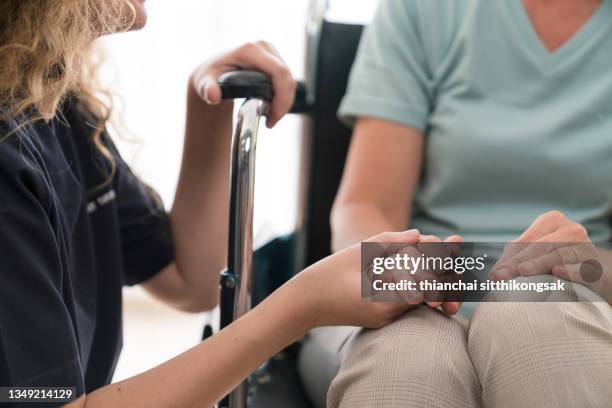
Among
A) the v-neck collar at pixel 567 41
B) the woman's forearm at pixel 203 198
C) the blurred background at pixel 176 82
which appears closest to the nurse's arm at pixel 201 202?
the woman's forearm at pixel 203 198

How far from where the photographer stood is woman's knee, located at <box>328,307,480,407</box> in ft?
2.18

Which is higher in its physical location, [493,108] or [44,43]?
[44,43]

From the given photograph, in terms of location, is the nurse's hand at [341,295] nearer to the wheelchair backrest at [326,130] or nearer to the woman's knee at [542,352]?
the woman's knee at [542,352]

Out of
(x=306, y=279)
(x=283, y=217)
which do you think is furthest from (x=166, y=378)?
(x=283, y=217)

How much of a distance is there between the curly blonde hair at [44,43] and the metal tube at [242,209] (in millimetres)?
167

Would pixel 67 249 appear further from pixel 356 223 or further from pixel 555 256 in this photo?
pixel 555 256

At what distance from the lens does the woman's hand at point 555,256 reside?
76 cm

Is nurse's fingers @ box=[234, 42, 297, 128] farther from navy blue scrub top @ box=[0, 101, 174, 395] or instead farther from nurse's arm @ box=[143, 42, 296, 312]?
navy blue scrub top @ box=[0, 101, 174, 395]

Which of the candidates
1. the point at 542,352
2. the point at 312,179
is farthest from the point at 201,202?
the point at 542,352

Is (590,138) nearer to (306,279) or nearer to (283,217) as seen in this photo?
(306,279)

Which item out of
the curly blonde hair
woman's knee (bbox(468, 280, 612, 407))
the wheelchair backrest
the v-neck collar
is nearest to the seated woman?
the v-neck collar

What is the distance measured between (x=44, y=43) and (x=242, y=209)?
27 cm

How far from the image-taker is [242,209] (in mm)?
843

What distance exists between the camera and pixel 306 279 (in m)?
0.74
